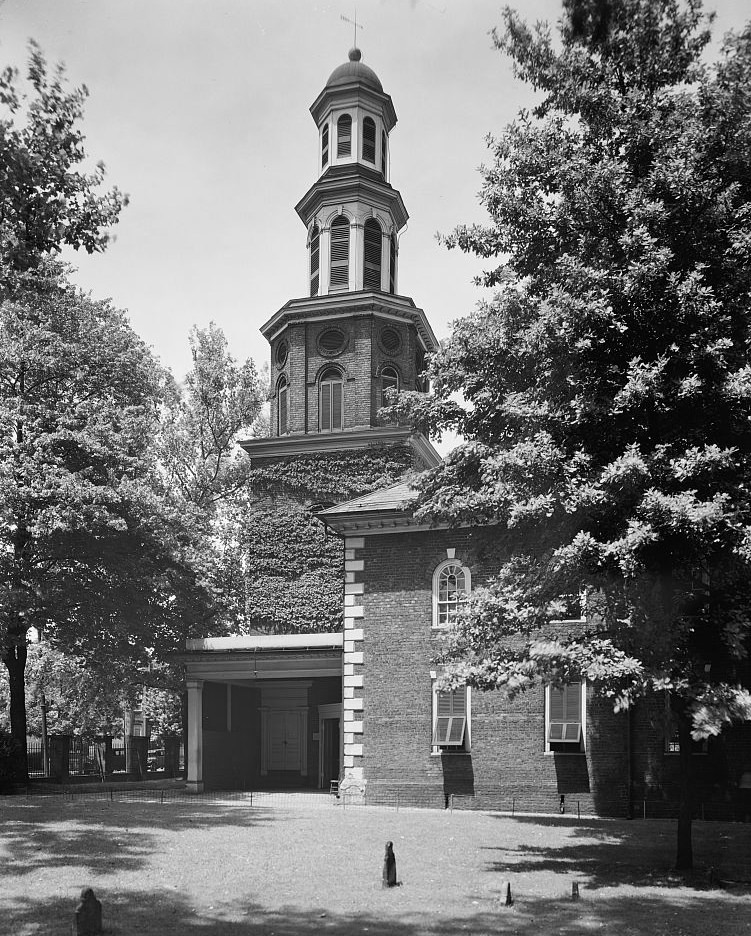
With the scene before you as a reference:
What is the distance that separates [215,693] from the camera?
33.5 meters

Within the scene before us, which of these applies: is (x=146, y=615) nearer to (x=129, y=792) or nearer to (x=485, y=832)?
(x=129, y=792)

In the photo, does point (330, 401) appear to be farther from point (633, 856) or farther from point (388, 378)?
point (633, 856)

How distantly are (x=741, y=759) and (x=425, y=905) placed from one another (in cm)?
1324

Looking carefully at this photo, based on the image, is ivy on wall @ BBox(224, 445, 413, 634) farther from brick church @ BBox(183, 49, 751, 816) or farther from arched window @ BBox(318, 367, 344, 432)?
arched window @ BBox(318, 367, 344, 432)

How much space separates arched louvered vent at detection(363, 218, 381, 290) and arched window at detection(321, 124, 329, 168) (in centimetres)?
347

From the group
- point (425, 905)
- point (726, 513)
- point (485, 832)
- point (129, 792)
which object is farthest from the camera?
point (129, 792)

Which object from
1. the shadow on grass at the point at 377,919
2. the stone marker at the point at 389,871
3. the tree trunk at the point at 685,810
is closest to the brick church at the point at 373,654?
the tree trunk at the point at 685,810

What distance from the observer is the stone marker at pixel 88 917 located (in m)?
10.9

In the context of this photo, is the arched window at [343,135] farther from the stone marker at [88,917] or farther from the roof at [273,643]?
the stone marker at [88,917]

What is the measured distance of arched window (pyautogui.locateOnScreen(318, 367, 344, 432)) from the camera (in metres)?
41.2

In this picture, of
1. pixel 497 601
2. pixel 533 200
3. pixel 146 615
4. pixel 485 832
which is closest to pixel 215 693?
pixel 146 615

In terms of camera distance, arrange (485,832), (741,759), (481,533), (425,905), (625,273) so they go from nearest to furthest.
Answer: (425,905), (625,273), (481,533), (485,832), (741,759)

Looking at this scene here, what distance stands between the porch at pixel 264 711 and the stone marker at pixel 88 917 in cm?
1901

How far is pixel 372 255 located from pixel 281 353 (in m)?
5.39
